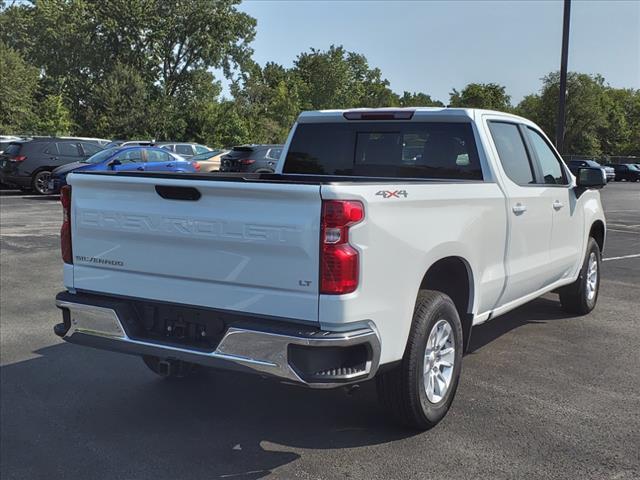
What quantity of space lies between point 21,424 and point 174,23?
177 feet

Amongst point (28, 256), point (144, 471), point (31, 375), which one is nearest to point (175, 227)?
point (144, 471)

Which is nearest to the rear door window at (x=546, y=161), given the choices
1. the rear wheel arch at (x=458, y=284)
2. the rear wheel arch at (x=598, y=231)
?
the rear wheel arch at (x=598, y=231)

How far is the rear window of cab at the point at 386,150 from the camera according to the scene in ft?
15.9

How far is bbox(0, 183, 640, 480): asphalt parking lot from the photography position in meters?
3.55

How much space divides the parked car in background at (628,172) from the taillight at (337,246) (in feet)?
167

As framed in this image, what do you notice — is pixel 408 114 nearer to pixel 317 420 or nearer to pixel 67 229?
pixel 317 420

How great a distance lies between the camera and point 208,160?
26.3 metres

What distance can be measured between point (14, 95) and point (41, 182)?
2129 cm

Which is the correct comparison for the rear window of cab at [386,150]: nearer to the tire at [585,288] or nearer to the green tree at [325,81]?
the tire at [585,288]

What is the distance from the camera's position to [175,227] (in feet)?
11.5

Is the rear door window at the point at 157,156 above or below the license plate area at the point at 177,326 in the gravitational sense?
above

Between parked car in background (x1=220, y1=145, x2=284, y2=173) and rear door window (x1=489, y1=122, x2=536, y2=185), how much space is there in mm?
18098

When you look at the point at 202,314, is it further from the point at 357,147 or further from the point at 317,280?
the point at 357,147

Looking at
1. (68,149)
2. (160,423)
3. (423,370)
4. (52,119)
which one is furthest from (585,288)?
(52,119)
